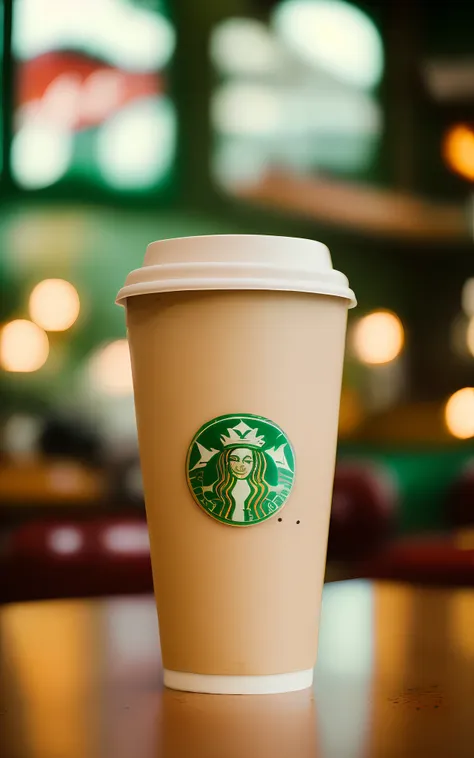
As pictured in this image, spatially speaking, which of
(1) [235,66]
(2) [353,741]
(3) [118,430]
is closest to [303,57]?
(1) [235,66]

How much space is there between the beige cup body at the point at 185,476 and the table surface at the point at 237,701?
4 centimetres

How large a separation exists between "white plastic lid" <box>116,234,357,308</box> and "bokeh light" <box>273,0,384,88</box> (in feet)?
12.7

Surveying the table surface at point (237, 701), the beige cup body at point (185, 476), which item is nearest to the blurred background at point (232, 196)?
the table surface at point (237, 701)

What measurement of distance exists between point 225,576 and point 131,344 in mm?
181

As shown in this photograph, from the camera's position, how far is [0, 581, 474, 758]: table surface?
525 millimetres

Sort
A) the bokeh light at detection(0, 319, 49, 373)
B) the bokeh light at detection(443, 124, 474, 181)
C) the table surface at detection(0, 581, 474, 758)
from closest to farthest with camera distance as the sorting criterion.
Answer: the table surface at detection(0, 581, 474, 758) < the bokeh light at detection(0, 319, 49, 373) < the bokeh light at detection(443, 124, 474, 181)

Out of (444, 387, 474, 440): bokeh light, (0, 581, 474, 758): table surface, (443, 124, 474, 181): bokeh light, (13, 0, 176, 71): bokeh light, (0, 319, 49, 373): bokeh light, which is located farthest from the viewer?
(443, 124, 474, 181): bokeh light

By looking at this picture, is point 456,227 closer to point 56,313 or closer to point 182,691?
point 56,313

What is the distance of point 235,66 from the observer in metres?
4.21

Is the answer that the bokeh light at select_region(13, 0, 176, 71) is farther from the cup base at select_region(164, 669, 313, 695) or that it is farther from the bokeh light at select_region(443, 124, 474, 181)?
the cup base at select_region(164, 669, 313, 695)

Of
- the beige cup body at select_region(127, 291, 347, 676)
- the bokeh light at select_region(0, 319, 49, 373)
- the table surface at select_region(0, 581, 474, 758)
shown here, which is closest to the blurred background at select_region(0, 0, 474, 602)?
the bokeh light at select_region(0, 319, 49, 373)

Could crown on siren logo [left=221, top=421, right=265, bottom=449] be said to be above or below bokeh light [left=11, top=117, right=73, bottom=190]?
below

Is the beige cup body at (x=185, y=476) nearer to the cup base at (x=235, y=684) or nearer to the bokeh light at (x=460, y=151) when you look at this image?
the cup base at (x=235, y=684)

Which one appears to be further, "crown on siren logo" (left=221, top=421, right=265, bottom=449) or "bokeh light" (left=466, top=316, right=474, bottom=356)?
"bokeh light" (left=466, top=316, right=474, bottom=356)
